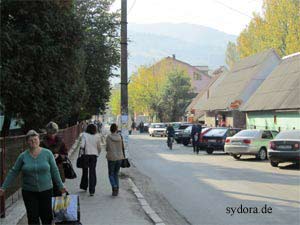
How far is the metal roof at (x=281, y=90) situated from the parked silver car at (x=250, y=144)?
9.93m

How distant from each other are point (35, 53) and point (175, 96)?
66.7 m

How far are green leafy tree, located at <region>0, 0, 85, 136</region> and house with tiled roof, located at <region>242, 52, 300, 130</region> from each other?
23.1 m

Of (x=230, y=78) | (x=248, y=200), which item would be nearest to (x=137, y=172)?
(x=248, y=200)

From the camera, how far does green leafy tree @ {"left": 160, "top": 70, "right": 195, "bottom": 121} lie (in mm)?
77625

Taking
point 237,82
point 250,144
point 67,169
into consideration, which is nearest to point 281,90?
point 250,144

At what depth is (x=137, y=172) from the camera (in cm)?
1850

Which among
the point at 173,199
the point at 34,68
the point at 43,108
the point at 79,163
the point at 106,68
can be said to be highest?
the point at 106,68

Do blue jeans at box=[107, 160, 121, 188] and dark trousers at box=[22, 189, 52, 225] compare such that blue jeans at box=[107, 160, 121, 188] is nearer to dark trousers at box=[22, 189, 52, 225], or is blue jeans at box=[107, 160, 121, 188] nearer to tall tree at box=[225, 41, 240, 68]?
dark trousers at box=[22, 189, 52, 225]

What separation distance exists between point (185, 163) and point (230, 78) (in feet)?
129

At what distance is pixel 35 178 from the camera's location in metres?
6.63

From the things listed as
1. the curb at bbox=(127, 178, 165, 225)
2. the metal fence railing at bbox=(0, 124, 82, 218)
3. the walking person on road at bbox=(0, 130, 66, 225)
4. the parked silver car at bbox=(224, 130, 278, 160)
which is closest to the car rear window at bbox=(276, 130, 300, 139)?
the parked silver car at bbox=(224, 130, 278, 160)

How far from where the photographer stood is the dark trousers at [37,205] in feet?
22.0

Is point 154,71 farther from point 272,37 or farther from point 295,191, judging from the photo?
point 295,191

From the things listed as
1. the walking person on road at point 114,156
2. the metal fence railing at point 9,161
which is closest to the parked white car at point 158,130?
the walking person on road at point 114,156
